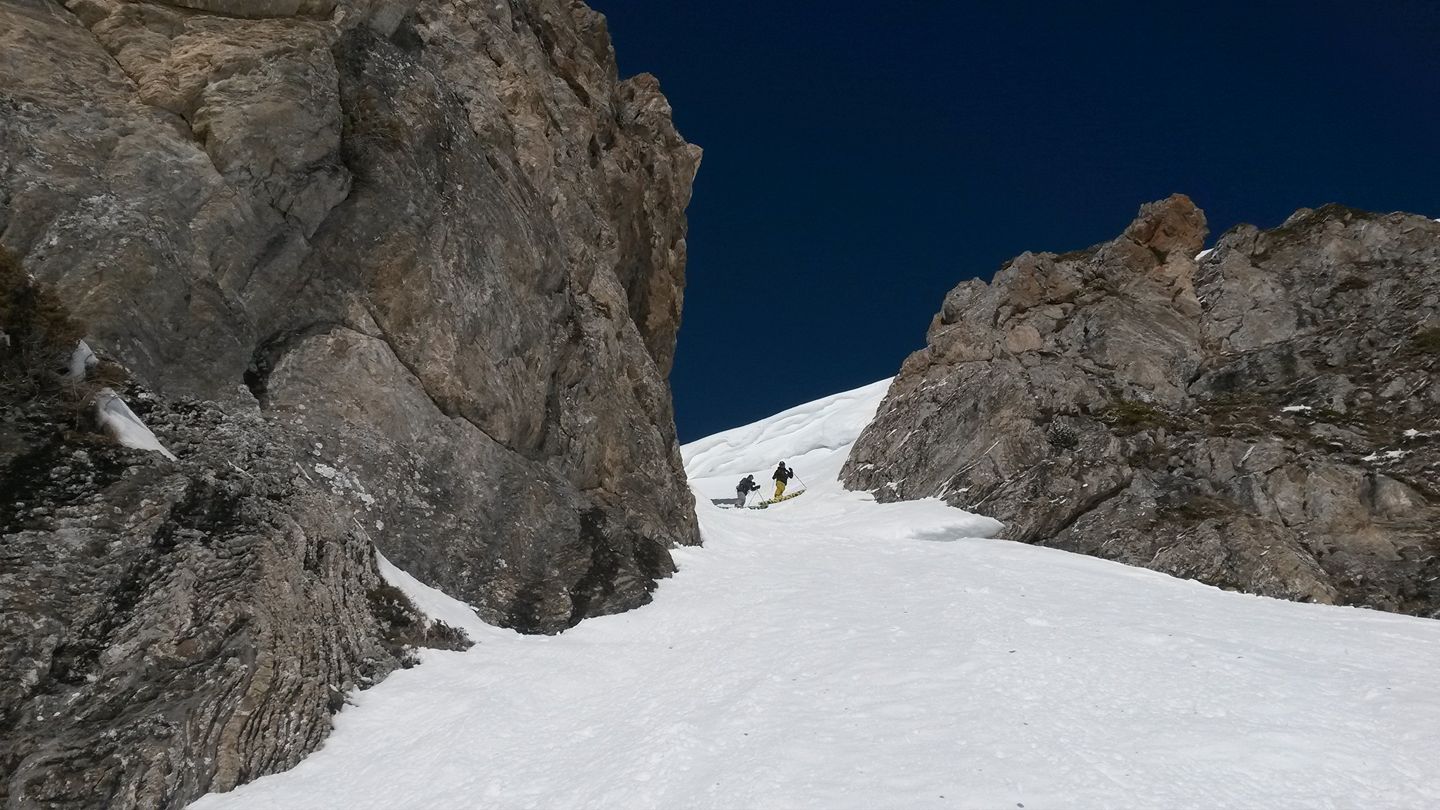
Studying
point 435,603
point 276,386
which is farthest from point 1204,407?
point 276,386

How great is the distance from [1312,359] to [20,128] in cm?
3465

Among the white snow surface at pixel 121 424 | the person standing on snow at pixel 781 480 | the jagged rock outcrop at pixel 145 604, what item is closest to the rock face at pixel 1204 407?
the person standing on snow at pixel 781 480

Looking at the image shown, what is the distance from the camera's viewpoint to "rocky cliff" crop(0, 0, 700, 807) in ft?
27.2

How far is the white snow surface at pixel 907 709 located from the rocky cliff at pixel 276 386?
3.53 ft

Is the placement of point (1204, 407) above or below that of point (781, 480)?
above

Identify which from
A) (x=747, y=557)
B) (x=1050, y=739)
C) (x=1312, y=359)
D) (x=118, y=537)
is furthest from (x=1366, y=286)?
(x=118, y=537)

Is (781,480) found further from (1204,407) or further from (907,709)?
(907,709)

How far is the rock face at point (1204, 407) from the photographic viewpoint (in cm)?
2123

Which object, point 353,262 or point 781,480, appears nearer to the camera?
point 353,262

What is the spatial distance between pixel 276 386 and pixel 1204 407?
28442mm

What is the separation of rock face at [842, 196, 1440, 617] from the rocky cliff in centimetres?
1213

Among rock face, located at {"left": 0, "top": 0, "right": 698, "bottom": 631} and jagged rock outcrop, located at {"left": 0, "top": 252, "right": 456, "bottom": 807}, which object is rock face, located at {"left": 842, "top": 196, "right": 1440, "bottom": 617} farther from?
jagged rock outcrop, located at {"left": 0, "top": 252, "right": 456, "bottom": 807}

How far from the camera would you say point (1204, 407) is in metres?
29.4

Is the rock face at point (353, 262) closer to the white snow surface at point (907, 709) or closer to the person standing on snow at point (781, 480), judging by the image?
the white snow surface at point (907, 709)
